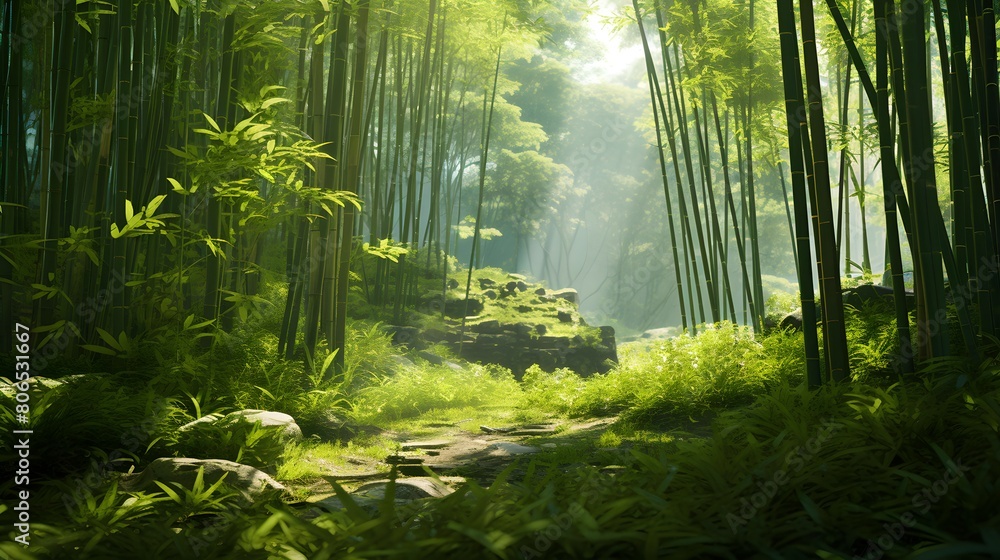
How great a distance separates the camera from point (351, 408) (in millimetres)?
3934

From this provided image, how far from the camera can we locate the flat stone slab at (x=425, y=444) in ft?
11.1

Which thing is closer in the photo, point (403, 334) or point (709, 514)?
point (709, 514)

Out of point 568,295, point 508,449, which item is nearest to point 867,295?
point 508,449

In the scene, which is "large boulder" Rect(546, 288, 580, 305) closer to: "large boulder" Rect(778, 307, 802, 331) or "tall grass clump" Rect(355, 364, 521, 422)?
"tall grass clump" Rect(355, 364, 521, 422)

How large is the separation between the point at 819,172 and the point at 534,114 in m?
17.2

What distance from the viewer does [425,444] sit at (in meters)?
3.49

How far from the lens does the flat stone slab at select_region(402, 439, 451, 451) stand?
3390 mm

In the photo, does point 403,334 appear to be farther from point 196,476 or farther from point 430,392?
point 196,476

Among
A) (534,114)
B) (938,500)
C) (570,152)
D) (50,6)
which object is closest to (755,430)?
(938,500)

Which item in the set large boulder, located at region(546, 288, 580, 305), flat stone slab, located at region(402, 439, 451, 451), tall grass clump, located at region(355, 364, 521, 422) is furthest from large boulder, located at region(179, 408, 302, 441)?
large boulder, located at region(546, 288, 580, 305)

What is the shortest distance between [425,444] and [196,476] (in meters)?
1.51

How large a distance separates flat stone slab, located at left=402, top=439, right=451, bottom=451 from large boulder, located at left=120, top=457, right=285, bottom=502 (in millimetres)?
1182

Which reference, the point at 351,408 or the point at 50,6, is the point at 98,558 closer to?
the point at 351,408

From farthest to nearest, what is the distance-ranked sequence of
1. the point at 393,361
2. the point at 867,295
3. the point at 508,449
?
1. the point at 393,361
2. the point at 867,295
3. the point at 508,449
